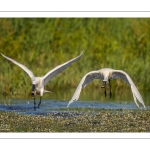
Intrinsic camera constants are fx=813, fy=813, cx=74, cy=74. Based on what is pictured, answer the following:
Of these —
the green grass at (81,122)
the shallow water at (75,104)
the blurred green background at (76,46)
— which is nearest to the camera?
the green grass at (81,122)

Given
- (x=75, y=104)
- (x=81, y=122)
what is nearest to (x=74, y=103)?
(x=75, y=104)

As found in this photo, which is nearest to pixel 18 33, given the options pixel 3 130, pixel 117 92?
pixel 117 92

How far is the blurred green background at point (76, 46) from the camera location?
14.4 metres

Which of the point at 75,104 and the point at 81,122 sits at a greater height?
the point at 75,104

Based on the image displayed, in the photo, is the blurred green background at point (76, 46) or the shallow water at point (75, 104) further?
the blurred green background at point (76, 46)

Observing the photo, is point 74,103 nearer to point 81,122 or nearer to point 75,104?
point 75,104

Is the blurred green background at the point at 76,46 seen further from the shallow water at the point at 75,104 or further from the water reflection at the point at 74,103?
the shallow water at the point at 75,104

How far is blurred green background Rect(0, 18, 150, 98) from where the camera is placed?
14.4 m

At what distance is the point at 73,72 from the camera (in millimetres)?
14461

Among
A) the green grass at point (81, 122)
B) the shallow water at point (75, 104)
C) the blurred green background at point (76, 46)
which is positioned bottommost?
the green grass at point (81, 122)

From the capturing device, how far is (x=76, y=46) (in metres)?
15.2

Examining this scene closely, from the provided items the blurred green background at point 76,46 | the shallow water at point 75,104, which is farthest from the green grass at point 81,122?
the blurred green background at point 76,46

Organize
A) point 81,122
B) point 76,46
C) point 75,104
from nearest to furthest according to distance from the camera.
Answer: point 81,122, point 75,104, point 76,46

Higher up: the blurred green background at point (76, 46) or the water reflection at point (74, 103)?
the blurred green background at point (76, 46)
